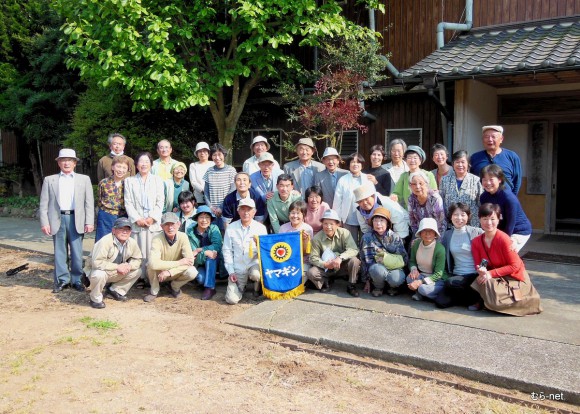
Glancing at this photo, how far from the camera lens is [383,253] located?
5.72 m

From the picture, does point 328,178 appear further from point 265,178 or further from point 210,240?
point 210,240

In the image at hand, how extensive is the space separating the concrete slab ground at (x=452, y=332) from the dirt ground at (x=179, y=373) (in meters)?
0.16

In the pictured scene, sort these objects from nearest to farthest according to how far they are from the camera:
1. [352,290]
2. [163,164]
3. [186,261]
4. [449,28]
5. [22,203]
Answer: [352,290], [186,261], [163,164], [449,28], [22,203]

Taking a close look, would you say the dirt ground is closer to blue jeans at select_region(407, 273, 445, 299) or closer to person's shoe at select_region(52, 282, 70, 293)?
person's shoe at select_region(52, 282, 70, 293)

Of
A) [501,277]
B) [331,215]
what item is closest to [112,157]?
[331,215]

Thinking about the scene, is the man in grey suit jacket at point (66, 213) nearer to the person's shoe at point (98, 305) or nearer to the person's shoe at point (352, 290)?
the person's shoe at point (98, 305)

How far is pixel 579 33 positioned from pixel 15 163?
17999 mm

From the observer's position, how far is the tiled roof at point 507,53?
700cm

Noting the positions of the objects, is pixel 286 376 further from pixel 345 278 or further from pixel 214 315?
pixel 345 278

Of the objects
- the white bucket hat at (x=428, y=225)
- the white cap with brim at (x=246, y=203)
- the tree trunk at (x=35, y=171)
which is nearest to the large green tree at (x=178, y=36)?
the white cap with brim at (x=246, y=203)

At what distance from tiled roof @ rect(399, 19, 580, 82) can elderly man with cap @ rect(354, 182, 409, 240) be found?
8.90 ft

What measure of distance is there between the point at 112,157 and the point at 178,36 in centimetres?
309

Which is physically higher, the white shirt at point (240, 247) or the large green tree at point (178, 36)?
the large green tree at point (178, 36)

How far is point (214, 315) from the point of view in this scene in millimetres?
5688
